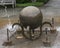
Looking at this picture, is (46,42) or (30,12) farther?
(30,12)

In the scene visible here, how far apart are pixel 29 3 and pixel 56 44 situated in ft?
30.4

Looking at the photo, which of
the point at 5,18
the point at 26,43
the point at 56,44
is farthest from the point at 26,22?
the point at 5,18

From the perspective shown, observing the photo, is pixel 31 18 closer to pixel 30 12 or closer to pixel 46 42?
pixel 30 12

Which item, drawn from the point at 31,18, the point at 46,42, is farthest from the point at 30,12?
the point at 46,42

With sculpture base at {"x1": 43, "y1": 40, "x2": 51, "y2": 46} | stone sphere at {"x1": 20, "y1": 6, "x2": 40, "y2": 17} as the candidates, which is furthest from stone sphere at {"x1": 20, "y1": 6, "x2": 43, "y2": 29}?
sculpture base at {"x1": 43, "y1": 40, "x2": 51, "y2": 46}

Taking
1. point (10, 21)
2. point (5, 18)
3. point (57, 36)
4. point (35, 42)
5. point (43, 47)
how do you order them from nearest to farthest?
point (43, 47) → point (35, 42) → point (57, 36) → point (10, 21) → point (5, 18)

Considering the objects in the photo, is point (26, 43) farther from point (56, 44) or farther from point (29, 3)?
point (29, 3)

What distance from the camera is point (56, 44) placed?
7910mm

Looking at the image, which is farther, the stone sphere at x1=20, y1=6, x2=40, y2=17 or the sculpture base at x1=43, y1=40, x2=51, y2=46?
the stone sphere at x1=20, y1=6, x2=40, y2=17

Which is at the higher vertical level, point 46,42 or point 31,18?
point 31,18

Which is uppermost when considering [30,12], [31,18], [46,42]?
[30,12]

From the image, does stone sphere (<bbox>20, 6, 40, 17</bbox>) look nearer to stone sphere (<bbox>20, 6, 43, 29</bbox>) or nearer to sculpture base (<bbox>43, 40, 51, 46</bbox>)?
stone sphere (<bbox>20, 6, 43, 29</bbox>)

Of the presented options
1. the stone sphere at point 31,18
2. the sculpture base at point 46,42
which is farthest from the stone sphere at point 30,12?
the sculpture base at point 46,42

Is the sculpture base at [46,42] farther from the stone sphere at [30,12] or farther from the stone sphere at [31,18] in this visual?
the stone sphere at [30,12]
